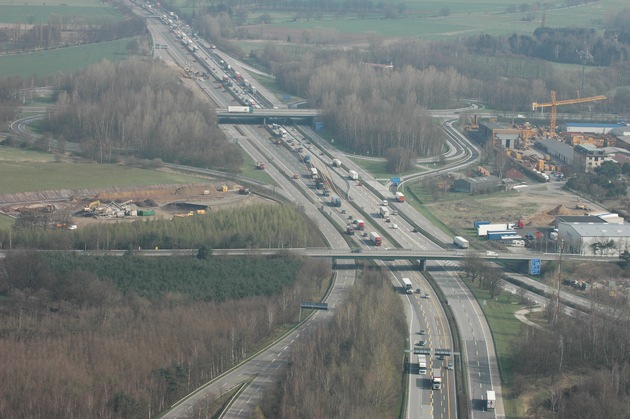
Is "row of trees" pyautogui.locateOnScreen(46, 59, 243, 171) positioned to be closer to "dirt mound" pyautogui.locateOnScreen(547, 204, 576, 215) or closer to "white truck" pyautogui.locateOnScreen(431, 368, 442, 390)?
"dirt mound" pyautogui.locateOnScreen(547, 204, 576, 215)

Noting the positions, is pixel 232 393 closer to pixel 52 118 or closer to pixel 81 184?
pixel 81 184

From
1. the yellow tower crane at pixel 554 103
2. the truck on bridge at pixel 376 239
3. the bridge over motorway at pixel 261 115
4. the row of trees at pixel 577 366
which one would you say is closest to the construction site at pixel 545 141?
the yellow tower crane at pixel 554 103

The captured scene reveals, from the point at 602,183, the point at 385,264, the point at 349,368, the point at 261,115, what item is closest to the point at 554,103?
the point at 261,115

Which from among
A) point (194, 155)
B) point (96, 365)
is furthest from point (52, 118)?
point (96, 365)

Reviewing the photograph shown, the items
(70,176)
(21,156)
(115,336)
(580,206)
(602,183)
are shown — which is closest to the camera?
(115,336)

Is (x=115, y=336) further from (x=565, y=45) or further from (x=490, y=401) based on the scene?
→ (x=565, y=45)

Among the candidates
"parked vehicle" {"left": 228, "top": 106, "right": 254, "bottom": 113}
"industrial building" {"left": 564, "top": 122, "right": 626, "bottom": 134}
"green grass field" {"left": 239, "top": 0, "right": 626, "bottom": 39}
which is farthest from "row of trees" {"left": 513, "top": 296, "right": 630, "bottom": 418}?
"green grass field" {"left": 239, "top": 0, "right": 626, "bottom": 39}
